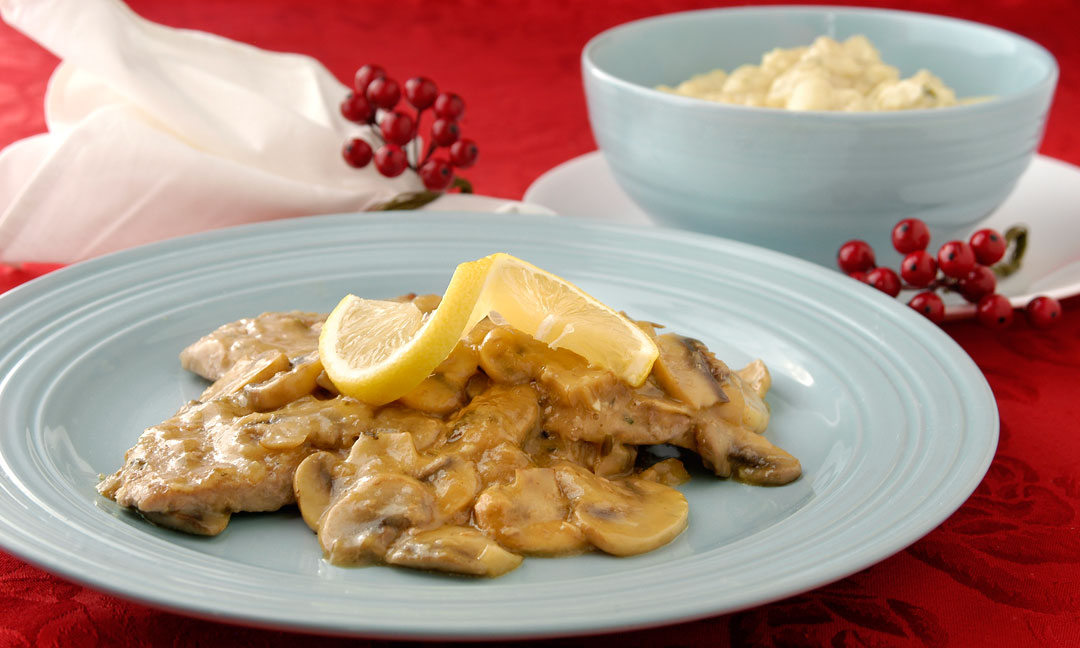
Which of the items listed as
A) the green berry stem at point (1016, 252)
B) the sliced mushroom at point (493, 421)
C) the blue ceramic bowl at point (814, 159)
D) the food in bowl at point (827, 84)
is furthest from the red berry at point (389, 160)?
the green berry stem at point (1016, 252)

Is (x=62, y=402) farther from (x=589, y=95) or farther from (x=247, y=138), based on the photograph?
(x=589, y=95)

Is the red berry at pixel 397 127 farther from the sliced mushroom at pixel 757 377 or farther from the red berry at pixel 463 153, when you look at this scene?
the sliced mushroom at pixel 757 377

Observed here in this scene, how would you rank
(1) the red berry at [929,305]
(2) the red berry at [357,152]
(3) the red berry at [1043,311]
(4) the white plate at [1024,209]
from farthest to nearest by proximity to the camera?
(2) the red berry at [357,152] → (4) the white plate at [1024,209] → (3) the red berry at [1043,311] → (1) the red berry at [929,305]

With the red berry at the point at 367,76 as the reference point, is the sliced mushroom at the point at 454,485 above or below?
below

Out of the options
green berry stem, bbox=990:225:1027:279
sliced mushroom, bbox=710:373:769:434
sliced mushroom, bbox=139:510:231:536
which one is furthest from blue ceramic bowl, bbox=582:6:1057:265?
sliced mushroom, bbox=139:510:231:536

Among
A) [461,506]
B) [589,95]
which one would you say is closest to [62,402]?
[461,506]

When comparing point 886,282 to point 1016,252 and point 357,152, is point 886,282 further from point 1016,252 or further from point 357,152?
point 357,152
